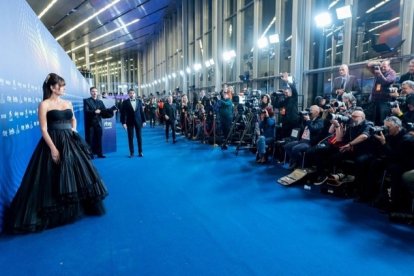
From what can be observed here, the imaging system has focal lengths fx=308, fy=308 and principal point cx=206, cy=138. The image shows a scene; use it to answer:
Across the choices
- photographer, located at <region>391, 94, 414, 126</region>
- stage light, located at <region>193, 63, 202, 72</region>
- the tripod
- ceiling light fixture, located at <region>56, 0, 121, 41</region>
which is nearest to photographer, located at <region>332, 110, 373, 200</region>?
photographer, located at <region>391, 94, 414, 126</region>

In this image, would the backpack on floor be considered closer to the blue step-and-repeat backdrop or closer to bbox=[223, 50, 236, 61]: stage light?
the blue step-and-repeat backdrop

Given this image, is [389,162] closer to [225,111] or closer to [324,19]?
Result: [324,19]

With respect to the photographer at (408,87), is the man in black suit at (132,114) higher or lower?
lower

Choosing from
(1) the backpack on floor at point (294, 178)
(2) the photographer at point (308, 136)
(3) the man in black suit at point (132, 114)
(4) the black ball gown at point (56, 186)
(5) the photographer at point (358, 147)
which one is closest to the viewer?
(4) the black ball gown at point (56, 186)

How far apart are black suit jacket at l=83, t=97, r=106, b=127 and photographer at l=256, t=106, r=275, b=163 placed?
10.7 feet

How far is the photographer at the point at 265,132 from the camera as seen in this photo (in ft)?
18.8

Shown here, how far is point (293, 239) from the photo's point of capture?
2555 mm

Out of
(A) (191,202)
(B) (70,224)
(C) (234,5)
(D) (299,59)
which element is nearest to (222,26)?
(C) (234,5)

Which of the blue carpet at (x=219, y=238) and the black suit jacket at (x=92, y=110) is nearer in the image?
the blue carpet at (x=219, y=238)

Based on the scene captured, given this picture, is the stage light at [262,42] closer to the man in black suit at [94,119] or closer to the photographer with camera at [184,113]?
the photographer with camera at [184,113]

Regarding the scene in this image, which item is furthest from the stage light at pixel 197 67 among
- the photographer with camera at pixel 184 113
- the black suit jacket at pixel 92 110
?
the black suit jacket at pixel 92 110

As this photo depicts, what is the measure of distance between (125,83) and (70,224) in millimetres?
27560

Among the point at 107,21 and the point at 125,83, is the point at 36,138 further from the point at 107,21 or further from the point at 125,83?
the point at 125,83

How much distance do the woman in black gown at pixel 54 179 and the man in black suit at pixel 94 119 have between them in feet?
10.8
